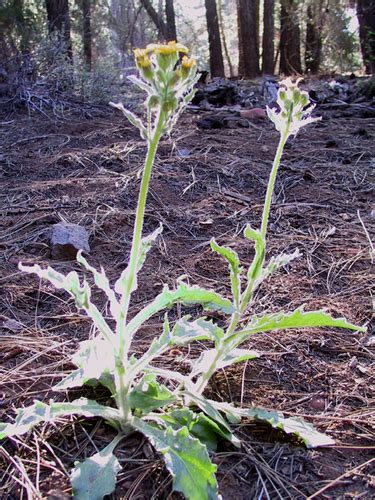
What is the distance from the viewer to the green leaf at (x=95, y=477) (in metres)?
1.23

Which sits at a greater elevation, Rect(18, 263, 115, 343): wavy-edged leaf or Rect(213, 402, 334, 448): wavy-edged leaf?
Rect(18, 263, 115, 343): wavy-edged leaf

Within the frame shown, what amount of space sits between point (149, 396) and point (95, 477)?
0.92ft

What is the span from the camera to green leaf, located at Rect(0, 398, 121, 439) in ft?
4.41

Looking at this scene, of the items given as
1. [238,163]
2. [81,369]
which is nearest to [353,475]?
[81,369]

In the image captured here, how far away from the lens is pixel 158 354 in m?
1.49

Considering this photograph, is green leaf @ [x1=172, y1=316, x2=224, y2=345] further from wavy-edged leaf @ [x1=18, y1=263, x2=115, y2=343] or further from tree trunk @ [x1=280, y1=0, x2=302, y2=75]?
tree trunk @ [x1=280, y1=0, x2=302, y2=75]

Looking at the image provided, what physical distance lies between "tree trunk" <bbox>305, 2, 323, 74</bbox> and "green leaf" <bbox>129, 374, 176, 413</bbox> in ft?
39.2

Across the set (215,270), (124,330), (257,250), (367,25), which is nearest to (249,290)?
(257,250)

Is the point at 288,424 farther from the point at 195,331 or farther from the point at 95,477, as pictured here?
the point at 95,477

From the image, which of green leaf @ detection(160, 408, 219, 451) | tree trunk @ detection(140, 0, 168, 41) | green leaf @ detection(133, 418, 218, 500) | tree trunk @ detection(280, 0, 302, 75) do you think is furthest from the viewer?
tree trunk @ detection(140, 0, 168, 41)

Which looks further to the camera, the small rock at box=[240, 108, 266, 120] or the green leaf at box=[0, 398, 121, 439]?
the small rock at box=[240, 108, 266, 120]

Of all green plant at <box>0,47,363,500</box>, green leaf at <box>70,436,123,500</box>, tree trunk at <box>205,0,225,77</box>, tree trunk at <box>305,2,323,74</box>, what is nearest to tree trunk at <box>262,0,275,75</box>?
tree trunk at <box>305,2,323,74</box>

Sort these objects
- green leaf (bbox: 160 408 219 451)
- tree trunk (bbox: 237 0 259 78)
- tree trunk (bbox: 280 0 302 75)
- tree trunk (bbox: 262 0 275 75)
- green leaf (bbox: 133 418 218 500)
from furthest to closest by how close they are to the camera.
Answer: tree trunk (bbox: 280 0 302 75) < tree trunk (bbox: 262 0 275 75) < tree trunk (bbox: 237 0 259 78) < green leaf (bbox: 160 408 219 451) < green leaf (bbox: 133 418 218 500)

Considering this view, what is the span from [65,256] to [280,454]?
158 centimetres
